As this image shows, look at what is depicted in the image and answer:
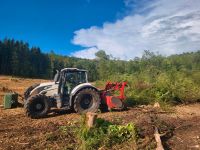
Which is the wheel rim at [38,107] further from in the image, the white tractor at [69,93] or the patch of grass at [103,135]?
the patch of grass at [103,135]

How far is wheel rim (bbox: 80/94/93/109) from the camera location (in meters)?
12.7

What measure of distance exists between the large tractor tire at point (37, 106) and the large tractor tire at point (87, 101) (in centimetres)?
124

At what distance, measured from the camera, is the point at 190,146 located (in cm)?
838

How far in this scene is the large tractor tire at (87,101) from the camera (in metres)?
12.6

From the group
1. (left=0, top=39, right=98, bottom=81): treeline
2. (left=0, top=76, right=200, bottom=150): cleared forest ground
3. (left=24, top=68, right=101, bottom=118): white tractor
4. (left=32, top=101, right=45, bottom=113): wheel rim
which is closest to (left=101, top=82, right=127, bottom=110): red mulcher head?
(left=0, top=76, right=200, bottom=150): cleared forest ground

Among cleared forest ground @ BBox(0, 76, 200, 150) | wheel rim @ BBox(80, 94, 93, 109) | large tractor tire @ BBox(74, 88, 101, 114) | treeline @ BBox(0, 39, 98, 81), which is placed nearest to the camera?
cleared forest ground @ BBox(0, 76, 200, 150)

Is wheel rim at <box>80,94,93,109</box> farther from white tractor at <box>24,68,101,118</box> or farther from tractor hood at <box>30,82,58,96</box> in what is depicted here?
tractor hood at <box>30,82,58,96</box>

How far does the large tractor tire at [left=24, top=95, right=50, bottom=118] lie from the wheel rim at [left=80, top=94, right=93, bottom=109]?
1.46 metres

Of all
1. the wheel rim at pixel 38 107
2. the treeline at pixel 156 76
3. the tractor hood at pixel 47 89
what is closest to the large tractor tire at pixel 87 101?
the tractor hood at pixel 47 89

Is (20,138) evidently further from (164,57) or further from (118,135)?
(164,57)

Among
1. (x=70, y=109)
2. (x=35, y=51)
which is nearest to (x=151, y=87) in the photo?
(x=70, y=109)

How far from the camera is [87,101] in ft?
42.1

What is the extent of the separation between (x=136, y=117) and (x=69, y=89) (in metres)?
3.07

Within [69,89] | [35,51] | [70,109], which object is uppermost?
[35,51]
